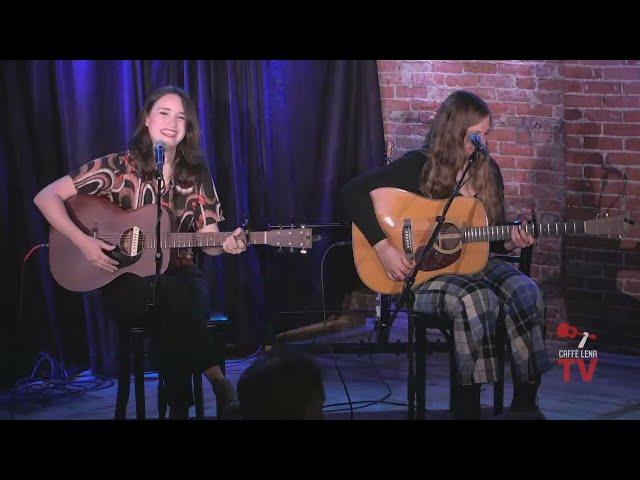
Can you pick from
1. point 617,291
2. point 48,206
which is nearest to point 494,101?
point 617,291

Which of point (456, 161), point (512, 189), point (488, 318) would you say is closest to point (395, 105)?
point (512, 189)

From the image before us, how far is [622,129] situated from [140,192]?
305 cm

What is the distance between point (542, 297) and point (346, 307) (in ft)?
7.56

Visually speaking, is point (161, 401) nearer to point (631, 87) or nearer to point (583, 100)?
point (583, 100)

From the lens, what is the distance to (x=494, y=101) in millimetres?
5875

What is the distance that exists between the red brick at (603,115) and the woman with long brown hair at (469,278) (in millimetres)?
1467

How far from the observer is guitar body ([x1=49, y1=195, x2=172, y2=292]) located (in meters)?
4.33

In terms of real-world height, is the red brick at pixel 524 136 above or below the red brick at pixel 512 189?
above

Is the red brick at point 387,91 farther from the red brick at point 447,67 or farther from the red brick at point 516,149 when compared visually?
the red brick at point 516,149

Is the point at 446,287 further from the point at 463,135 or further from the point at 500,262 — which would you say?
the point at 463,135

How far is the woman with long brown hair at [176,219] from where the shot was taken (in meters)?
4.17

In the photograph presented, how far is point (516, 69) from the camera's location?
586 cm

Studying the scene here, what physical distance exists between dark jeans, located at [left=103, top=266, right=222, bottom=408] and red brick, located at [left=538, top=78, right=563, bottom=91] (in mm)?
2803

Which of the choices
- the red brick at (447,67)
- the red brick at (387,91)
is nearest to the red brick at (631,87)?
the red brick at (447,67)
